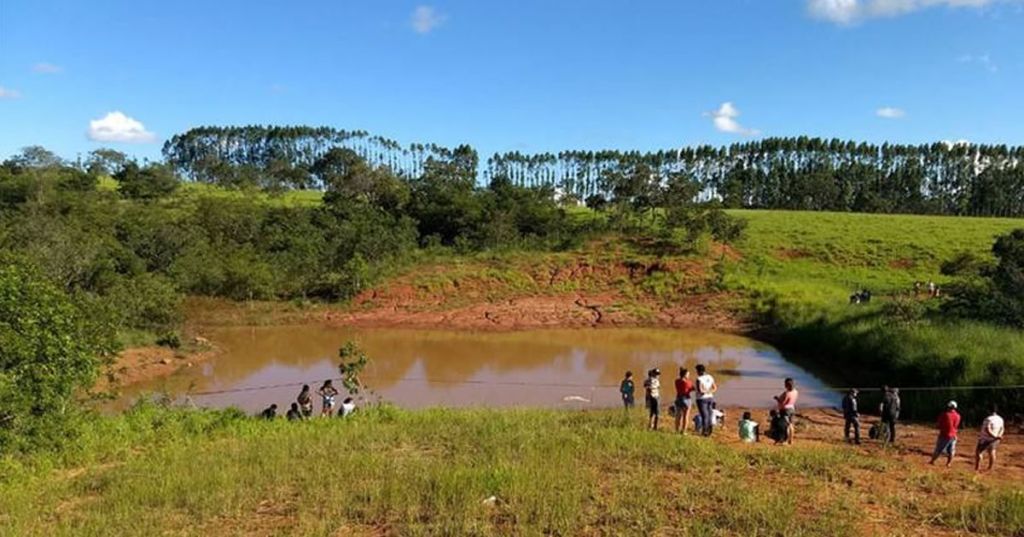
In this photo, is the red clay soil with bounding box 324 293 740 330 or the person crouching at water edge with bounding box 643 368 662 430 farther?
the red clay soil with bounding box 324 293 740 330

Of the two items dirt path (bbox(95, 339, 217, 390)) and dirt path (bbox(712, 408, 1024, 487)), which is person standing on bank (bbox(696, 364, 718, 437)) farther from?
dirt path (bbox(95, 339, 217, 390))

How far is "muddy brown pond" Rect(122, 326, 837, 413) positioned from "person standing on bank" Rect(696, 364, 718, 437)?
5.68m

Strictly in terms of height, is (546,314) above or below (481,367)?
above

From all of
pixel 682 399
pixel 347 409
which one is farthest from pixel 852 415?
pixel 347 409

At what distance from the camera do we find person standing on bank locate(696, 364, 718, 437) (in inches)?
558

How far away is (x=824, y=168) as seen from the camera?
337ft

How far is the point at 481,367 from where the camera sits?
2803cm

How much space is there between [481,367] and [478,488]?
1808 cm

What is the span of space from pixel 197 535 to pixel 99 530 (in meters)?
1.18

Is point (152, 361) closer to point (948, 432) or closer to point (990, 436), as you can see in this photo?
point (948, 432)

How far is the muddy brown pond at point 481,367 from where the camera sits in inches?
864

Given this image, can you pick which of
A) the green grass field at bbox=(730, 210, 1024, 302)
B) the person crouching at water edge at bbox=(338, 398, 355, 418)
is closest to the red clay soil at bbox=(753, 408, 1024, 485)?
the person crouching at water edge at bbox=(338, 398, 355, 418)

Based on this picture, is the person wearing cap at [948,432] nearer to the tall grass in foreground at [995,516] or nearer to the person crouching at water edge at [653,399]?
the tall grass in foreground at [995,516]

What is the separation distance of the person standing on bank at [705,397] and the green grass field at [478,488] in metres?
1.01
